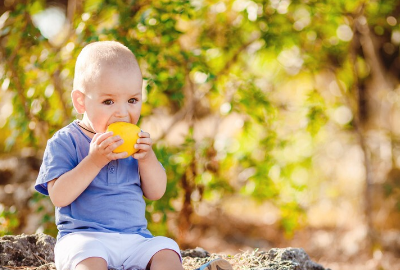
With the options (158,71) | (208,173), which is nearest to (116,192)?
(158,71)

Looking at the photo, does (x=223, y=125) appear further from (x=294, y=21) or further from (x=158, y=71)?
(x=158, y=71)

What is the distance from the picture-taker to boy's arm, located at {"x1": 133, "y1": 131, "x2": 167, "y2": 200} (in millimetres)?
1900

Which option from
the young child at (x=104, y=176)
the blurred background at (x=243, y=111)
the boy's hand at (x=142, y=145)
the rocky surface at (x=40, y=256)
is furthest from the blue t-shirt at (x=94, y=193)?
the blurred background at (x=243, y=111)

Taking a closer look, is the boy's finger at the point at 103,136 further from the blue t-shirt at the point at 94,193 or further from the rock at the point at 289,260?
the rock at the point at 289,260

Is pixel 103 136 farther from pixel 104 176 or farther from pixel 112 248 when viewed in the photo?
pixel 112 248

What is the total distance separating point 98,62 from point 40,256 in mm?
916

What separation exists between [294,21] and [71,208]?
298cm

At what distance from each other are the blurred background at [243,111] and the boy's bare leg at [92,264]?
5.35 ft

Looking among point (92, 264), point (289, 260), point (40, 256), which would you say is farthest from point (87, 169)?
point (289, 260)

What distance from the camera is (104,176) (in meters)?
1.96

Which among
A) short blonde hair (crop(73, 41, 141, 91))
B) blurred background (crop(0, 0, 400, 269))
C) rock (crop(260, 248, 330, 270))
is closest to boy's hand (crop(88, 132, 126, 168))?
short blonde hair (crop(73, 41, 141, 91))

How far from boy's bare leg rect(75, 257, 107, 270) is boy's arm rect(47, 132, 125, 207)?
24 centimetres

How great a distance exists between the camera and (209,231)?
6008 millimetres

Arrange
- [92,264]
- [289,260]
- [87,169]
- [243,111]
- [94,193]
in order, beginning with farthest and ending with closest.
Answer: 1. [243,111]
2. [289,260]
3. [94,193]
4. [87,169]
5. [92,264]
